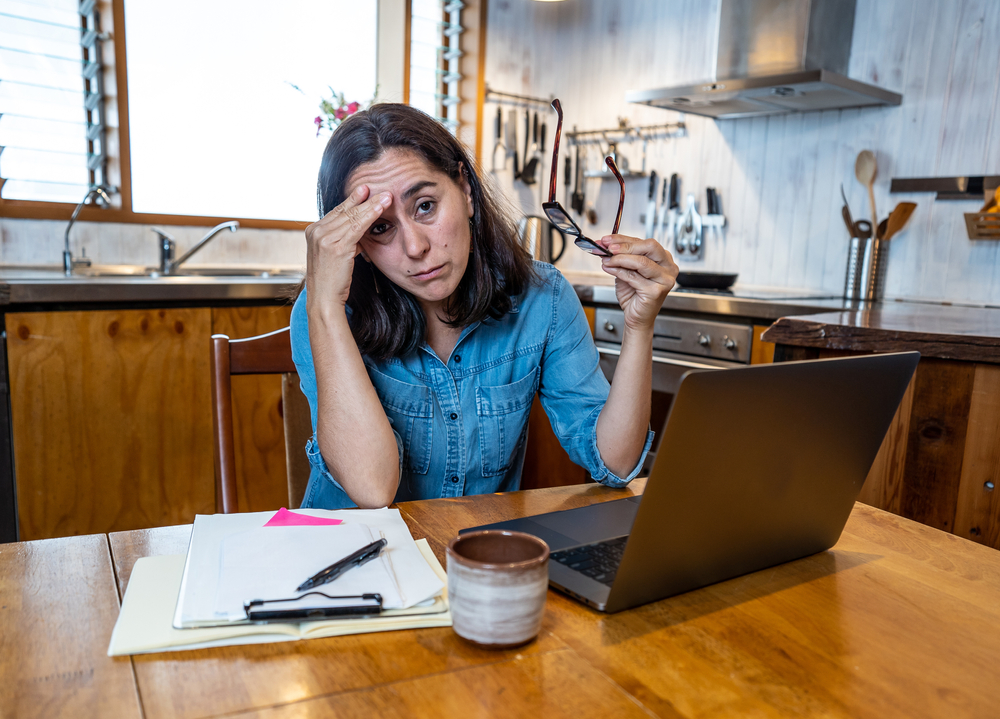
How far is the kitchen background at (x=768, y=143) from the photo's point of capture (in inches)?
93.2

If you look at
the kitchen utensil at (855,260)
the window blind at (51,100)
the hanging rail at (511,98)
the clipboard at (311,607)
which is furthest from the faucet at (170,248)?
the clipboard at (311,607)

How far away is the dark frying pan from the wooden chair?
1617mm

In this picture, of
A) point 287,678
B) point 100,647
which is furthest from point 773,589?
point 100,647

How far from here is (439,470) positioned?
1.17 meters

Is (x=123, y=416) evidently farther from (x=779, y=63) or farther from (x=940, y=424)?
(x=779, y=63)

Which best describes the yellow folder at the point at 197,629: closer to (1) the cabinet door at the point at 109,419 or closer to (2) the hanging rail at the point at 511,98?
(1) the cabinet door at the point at 109,419

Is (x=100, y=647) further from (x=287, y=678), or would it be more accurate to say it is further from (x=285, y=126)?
(x=285, y=126)

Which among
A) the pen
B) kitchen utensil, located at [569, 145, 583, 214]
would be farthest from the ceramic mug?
kitchen utensil, located at [569, 145, 583, 214]

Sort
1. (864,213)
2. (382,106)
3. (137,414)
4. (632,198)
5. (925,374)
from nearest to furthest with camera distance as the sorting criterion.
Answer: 1. (382,106)
2. (925,374)
3. (137,414)
4. (864,213)
5. (632,198)

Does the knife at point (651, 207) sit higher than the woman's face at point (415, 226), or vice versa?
the knife at point (651, 207)

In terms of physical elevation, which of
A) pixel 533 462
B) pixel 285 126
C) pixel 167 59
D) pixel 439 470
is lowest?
pixel 533 462

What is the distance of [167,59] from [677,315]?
2043 mm

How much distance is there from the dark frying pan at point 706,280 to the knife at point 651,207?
2.10ft

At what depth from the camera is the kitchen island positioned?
1.37 m
